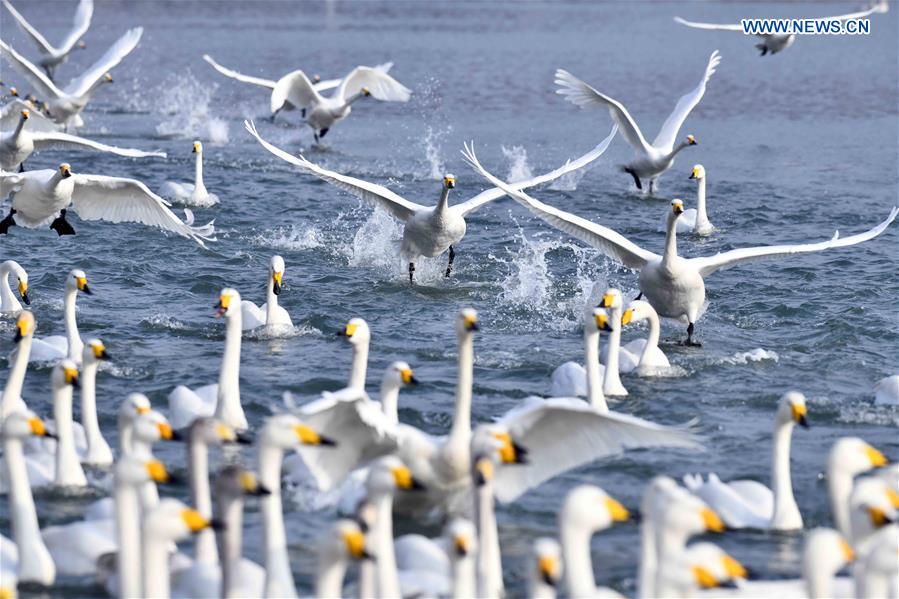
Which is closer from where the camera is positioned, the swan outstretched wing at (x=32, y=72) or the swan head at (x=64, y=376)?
the swan head at (x=64, y=376)

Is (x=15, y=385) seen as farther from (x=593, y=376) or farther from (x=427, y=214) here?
(x=427, y=214)

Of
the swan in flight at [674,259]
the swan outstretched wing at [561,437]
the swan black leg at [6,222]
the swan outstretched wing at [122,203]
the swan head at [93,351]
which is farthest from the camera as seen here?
the swan black leg at [6,222]

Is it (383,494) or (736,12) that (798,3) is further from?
(383,494)

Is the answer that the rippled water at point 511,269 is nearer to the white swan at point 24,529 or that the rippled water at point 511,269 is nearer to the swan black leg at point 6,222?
the white swan at point 24,529

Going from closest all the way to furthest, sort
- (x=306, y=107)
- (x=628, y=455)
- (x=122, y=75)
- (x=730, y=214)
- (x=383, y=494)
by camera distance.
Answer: (x=383, y=494) < (x=628, y=455) < (x=730, y=214) < (x=306, y=107) < (x=122, y=75)

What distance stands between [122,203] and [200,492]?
28.2ft

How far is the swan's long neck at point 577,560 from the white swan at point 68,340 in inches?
254

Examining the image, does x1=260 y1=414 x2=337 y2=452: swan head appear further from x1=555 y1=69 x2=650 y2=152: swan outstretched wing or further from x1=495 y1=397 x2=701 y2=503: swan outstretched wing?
x1=555 y1=69 x2=650 y2=152: swan outstretched wing

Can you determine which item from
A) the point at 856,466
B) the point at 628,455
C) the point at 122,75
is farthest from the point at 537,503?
the point at 122,75

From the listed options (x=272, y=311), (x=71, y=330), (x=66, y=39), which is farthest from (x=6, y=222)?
(x=66, y=39)

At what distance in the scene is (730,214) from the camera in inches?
862

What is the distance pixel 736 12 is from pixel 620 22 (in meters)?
16.0

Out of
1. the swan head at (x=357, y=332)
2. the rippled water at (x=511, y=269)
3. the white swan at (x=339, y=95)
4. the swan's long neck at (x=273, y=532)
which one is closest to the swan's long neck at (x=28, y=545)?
the rippled water at (x=511, y=269)

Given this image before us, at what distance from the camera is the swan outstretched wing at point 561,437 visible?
8.78 metres
